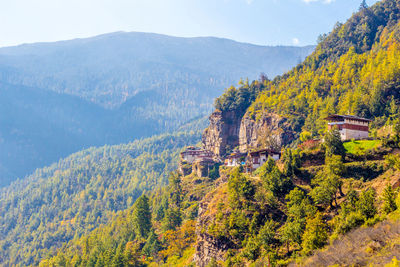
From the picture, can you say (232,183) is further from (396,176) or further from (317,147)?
(396,176)

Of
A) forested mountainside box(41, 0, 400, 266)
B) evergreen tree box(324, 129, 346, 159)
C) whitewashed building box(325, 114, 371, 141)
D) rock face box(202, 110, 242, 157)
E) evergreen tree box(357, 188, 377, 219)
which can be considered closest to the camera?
evergreen tree box(357, 188, 377, 219)

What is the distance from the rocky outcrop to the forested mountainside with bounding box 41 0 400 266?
A: 427 millimetres

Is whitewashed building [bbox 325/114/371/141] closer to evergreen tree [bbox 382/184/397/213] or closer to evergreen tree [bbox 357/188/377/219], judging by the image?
evergreen tree [bbox 357/188/377/219]

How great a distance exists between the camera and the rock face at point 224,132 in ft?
401

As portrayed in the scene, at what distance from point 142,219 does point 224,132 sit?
47.3 metres

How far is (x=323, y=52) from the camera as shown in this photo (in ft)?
436

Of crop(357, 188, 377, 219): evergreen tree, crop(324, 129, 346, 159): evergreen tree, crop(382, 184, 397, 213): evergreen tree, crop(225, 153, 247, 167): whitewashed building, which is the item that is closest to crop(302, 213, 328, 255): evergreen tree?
crop(357, 188, 377, 219): evergreen tree

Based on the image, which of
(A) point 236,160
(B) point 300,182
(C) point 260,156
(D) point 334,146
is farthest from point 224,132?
(D) point 334,146

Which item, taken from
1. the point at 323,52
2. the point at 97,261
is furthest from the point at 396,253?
the point at 323,52

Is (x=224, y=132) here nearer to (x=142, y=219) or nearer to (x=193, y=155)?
(x=193, y=155)

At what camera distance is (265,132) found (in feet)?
342

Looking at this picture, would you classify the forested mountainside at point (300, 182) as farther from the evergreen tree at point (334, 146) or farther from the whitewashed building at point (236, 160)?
the whitewashed building at point (236, 160)

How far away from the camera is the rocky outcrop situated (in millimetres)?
96375

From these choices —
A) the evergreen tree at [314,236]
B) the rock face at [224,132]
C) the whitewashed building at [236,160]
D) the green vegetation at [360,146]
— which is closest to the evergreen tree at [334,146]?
the green vegetation at [360,146]
